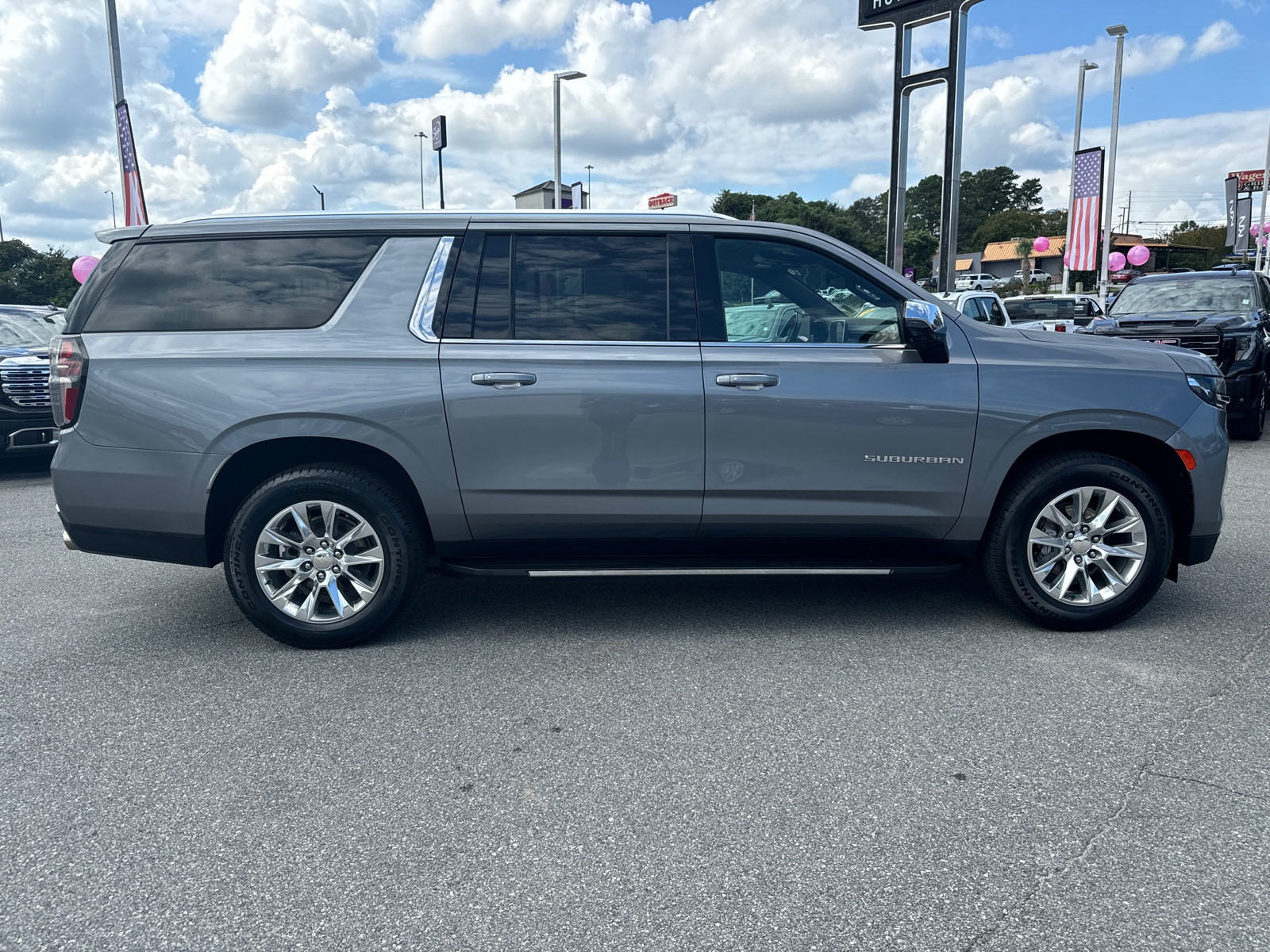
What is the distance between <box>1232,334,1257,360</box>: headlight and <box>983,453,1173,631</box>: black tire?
7.46 meters

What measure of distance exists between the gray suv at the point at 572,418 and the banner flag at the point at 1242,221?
3840 centimetres

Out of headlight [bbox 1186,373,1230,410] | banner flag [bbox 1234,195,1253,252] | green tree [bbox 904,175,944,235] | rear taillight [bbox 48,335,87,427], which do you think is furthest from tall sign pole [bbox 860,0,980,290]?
green tree [bbox 904,175,944,235]

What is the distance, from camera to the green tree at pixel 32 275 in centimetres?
4078

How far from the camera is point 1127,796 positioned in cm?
298

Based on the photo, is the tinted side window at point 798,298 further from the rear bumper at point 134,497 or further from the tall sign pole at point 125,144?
the tall sign pole at point 125,144

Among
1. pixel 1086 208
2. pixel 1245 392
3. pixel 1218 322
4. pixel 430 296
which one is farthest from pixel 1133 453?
pixel 1086 208

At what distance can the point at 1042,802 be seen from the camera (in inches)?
116

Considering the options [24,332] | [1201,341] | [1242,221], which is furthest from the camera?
[1242,221]

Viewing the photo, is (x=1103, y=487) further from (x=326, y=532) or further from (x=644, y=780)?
(x=326, y=532)

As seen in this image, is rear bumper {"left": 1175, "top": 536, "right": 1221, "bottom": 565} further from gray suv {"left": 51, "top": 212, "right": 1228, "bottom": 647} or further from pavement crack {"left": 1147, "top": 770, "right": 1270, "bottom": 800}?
pavement crack {"left": 1147, "top": 770, "right": 1270, "bottom": 800}

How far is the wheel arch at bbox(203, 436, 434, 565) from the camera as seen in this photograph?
14.2 ft

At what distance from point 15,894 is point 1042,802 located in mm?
2913

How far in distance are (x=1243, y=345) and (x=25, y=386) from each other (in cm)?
1258

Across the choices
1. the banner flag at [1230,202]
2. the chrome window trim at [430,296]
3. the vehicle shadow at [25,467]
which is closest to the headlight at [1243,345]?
the chrome window trim at [430,296]
